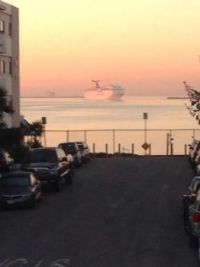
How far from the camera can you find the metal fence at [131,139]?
Result: 72188 millimetres

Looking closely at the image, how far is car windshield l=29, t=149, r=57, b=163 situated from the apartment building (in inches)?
744

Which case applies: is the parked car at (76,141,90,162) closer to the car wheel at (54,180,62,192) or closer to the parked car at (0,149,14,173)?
the car wheel at (54,180,62,192)

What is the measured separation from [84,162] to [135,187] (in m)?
16.9

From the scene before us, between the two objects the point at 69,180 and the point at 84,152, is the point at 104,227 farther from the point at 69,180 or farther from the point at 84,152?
the point at 84,152

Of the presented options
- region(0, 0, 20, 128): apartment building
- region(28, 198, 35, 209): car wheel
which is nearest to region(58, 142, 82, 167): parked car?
region(0, 0, 20, 128): apartment building

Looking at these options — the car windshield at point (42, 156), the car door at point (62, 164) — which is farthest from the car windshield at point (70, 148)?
the car windshield at point (42, 156)

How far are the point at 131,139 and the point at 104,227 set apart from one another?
52051mm

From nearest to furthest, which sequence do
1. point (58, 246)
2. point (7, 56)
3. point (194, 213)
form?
point (194, 213) < point (58, 246) < point (7, 56)

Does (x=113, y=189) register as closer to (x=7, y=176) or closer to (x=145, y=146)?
(x=7, y=176)

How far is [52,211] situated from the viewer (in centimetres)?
3064

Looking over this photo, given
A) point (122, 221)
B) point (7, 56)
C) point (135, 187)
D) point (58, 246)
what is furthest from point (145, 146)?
point (58, 246)

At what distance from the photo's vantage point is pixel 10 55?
6103cm

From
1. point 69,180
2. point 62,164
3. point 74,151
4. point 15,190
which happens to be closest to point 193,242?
point 15,190

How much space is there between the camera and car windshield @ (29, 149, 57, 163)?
38031 millimetres
